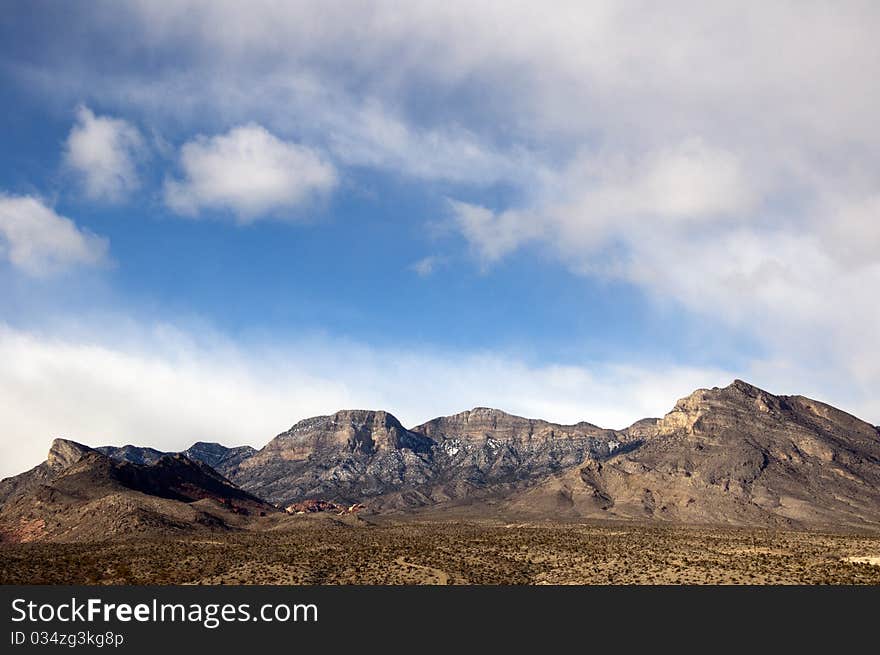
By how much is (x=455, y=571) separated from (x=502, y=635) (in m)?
29.5

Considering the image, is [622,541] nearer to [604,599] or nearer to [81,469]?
[604,599]

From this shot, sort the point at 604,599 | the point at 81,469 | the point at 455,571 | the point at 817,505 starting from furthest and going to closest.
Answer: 1. the point at 817,505
2. the point at 81,469
3. the point at 455,571
4. the point at 604,599

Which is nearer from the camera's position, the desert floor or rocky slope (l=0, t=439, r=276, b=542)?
the desert floor

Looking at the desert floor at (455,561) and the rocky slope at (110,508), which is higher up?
the rocky slope at (110,508)

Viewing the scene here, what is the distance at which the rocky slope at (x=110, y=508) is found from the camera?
108m

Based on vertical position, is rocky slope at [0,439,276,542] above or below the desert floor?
above

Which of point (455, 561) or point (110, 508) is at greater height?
point (110, 508)

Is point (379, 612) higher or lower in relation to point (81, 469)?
lower

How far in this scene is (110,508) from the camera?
11419 centimetres

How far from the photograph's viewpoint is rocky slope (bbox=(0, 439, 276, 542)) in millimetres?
107500

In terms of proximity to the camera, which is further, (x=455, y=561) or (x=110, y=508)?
(x=110, y=508)

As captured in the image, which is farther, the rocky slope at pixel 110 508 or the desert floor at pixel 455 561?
the rocky slope at pixel 110 508

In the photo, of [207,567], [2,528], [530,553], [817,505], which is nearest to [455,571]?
[530,553]

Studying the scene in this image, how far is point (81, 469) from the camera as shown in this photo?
145500mm
